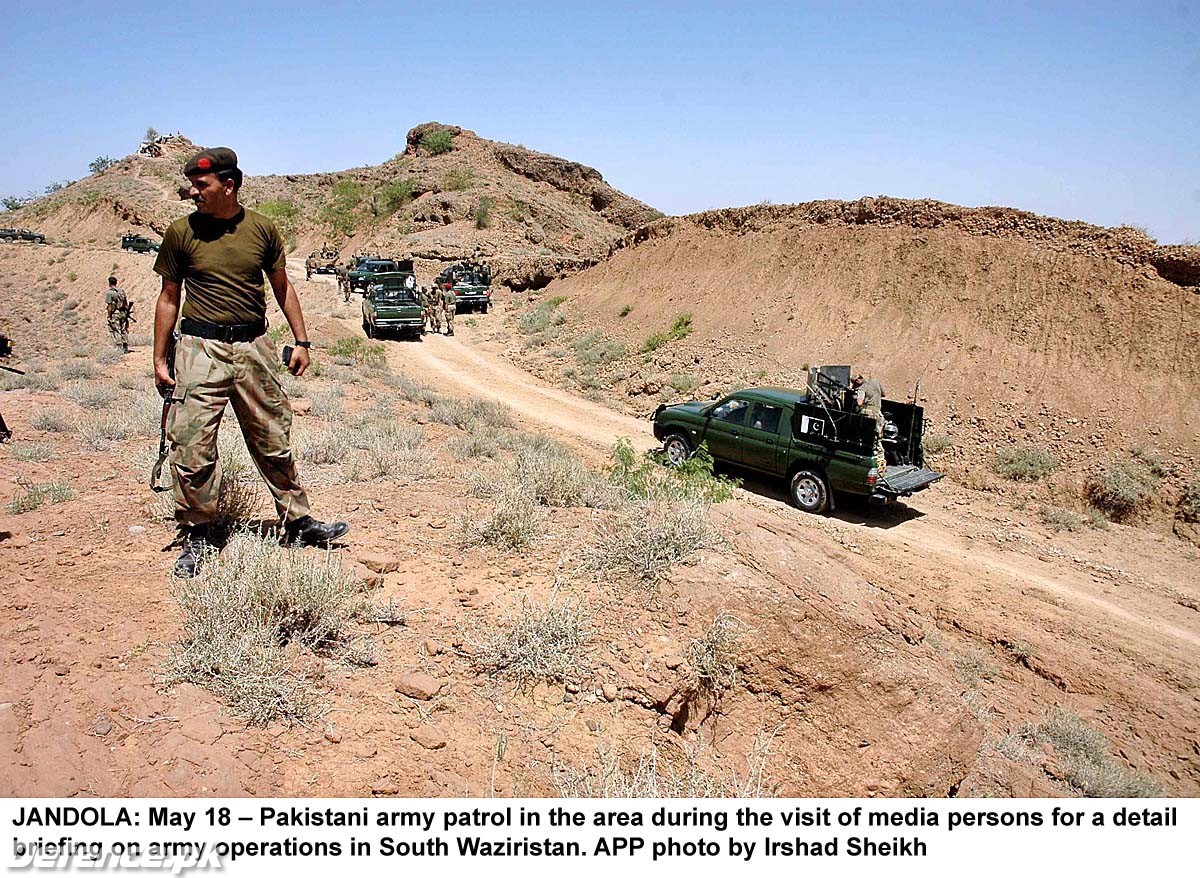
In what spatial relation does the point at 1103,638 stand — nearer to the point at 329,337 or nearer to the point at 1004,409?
the point at 1004,409

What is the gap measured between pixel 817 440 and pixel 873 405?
91cm

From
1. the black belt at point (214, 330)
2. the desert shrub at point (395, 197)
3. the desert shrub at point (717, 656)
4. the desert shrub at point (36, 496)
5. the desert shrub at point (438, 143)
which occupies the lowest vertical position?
the desert shrub at point (717, 656)

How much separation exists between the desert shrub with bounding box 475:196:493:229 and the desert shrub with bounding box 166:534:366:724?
42.2 m

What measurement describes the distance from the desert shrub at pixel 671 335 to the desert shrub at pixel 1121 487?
10354 mm

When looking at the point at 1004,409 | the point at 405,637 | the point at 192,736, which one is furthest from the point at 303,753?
the point at 1004,409

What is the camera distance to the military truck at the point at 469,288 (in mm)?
28500

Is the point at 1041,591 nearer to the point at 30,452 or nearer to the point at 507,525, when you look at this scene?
the point at 507,525

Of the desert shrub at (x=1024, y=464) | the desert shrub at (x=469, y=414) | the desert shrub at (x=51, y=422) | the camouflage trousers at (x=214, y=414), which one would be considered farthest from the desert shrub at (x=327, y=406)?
the desert shrub at (x=1024, y=464)

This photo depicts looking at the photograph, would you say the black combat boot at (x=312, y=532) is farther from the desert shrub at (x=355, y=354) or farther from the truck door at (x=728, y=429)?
the desert shrub at (x=355, y=354)

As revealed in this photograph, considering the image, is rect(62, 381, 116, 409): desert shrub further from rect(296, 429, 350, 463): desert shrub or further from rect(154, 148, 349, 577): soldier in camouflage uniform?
rect(154, 148, 349, 577): soldier in camouflage uniform

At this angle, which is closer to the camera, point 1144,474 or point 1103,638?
point 1103,638

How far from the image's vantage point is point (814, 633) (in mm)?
4215

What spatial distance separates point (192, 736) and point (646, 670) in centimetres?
206

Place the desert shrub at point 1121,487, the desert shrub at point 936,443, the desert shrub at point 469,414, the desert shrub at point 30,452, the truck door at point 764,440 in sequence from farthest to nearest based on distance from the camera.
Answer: the desert shrub at point 936,443 → the desert shrub at point 1121,487 → the truck door at point 764,440 → the desert shrub at point 469,414 → the desert shrub at point 30,452
